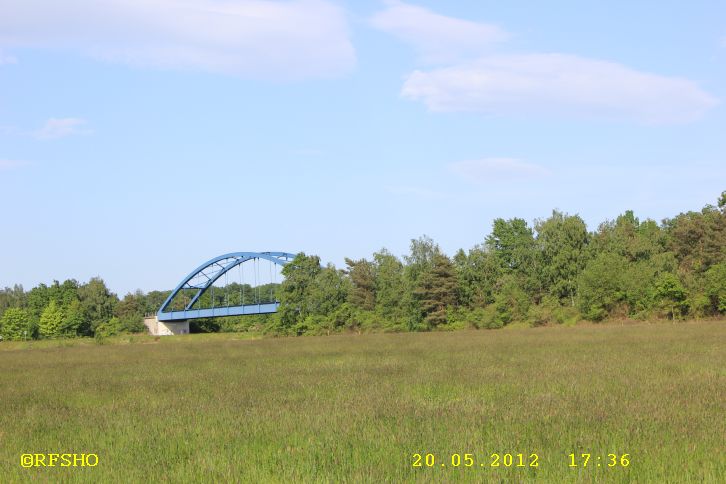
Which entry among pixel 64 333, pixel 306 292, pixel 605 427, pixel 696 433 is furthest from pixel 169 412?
pixel 64 333

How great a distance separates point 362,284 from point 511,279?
17.5 metres

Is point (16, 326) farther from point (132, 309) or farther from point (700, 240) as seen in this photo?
point (700, 240)

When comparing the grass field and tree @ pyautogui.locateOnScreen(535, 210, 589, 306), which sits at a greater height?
tree @ pyautogui.locateOnScreen(535, 210, 589, 306)

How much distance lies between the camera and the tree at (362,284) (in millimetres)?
84250

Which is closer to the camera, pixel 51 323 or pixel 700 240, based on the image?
pixel 700 240

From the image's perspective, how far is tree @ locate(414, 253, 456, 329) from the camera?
3049 inches

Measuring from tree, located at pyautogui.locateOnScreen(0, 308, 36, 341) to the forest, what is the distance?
129ft

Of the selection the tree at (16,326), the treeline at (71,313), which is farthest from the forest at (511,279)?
the tree at (16,326)

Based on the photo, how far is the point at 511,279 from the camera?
7894 centimetres

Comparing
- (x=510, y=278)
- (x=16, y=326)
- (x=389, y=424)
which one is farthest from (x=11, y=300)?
(x=389, y=424)

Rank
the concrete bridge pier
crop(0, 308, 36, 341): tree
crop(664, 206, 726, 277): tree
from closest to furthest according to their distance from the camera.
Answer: crop(664, 206, 726, 277): tree → crop(0, 308, 36, 341): tree → the concrete bridge pier
